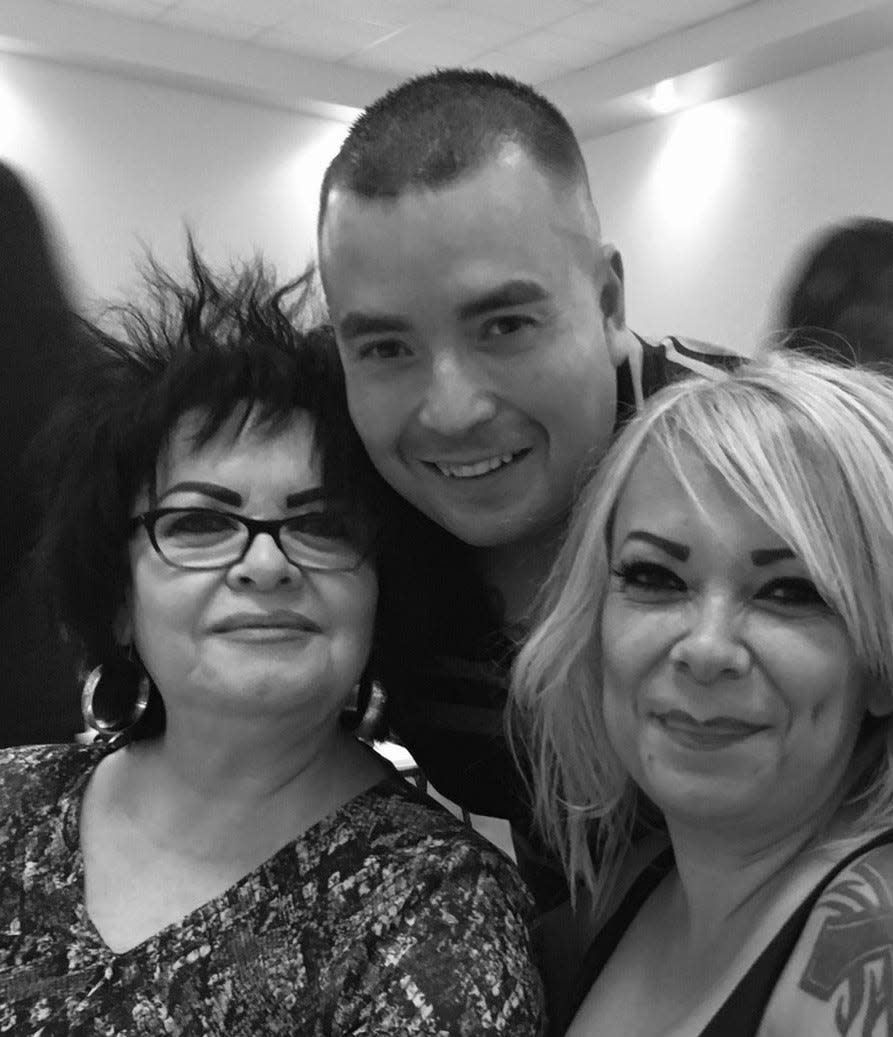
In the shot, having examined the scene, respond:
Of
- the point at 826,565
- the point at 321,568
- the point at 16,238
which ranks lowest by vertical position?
the point at 321,568

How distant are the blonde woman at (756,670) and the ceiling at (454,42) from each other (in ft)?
17.1

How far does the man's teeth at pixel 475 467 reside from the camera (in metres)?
1.56

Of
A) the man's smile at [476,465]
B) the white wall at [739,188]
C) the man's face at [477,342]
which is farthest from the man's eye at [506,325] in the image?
the white wall at [739,188]

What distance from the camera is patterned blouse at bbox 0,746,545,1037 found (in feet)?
4.24

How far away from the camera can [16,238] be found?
6.34 feet

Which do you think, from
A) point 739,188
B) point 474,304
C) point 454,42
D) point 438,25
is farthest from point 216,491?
point 739,188

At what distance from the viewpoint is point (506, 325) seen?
1.51 metres

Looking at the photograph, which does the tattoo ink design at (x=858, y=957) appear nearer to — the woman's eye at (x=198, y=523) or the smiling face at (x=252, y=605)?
the smiling face at (x=252, y=605)

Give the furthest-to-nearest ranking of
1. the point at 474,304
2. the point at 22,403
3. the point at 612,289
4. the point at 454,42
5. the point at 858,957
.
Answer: the point at 454,42, the point at 22,403, the point at 612,289, the point at 474,304, the point at 858,957

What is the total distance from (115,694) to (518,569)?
57 cm

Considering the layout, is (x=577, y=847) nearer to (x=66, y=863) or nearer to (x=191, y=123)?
(x=66, y=863)

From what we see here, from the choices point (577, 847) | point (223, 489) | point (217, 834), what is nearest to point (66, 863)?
point (217, 834)

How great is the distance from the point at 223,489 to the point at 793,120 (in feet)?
18.8

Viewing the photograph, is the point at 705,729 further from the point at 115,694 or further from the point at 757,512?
the point at 115,694
